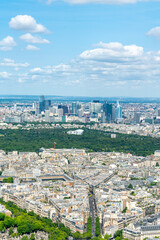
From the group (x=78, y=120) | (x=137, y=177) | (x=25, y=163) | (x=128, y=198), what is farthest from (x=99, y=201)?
(x=78, y=120)

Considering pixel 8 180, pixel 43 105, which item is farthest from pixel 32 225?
pixel 43 105

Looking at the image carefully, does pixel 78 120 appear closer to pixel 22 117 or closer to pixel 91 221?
pixel 22 117

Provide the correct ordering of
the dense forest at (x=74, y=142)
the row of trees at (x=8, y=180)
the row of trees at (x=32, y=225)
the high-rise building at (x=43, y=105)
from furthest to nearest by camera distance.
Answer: the high-rise building at (x=43, y=105)
the dense forest at (x=74, y=142)
the row of trees at (x=8, y=180)
the row of trees at (x=32, y=225)

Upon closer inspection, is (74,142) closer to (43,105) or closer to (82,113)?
(82,113)

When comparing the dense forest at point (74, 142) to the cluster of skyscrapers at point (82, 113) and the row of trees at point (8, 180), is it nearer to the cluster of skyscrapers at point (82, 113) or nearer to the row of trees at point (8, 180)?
the row of trees at point (8, 180)

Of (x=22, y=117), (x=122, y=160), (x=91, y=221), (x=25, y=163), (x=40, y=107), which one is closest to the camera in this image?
(x=91, y=221)

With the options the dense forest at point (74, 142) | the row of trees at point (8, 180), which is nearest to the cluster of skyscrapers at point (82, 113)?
the dense forest at point (74, 142)

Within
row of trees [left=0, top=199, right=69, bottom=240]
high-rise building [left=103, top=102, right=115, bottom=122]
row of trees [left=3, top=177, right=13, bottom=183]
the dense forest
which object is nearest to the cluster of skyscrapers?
high-rise building [left=103, top=102, right=115, bottom=122]

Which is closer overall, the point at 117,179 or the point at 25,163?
the point at 117,179
